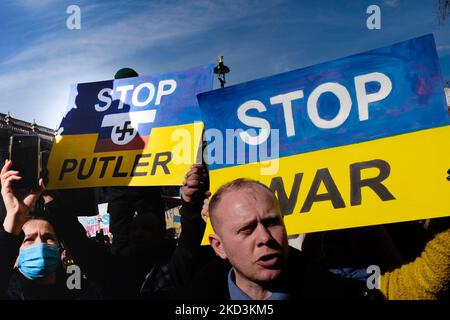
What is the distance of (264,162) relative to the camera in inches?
85.4

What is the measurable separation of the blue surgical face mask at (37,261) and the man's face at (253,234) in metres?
1.51

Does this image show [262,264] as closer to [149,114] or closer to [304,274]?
[304,274]

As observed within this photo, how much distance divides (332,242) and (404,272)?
0.43 metres

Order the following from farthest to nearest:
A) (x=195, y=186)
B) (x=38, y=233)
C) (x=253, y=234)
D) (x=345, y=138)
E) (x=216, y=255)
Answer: (x=38, y=233) → (x=195, y=186) → (x=216, y=255) → (x=345, y=138) → (x=253, y=234)

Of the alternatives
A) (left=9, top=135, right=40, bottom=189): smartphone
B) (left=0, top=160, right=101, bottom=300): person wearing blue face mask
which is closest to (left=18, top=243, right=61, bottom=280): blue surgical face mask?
(left=0, top=160, right=101, bottom=300): person wearing blue face mask

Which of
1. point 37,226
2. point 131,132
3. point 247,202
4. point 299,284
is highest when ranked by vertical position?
point 131,132

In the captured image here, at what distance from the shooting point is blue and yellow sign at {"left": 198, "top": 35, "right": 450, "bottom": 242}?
179cm

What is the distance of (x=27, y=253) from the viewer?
2555 millimetres

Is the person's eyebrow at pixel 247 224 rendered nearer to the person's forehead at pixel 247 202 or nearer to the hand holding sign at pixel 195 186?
the person's forehead at pixel 247 202

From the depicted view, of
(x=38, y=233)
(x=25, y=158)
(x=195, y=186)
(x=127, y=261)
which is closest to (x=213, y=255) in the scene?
(x=195, y=186)

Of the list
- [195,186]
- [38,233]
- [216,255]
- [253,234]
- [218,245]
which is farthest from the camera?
[38,233]

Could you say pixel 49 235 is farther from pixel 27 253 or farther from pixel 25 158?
pixel 25 158

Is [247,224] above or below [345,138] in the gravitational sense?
below

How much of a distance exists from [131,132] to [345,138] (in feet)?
5.61
